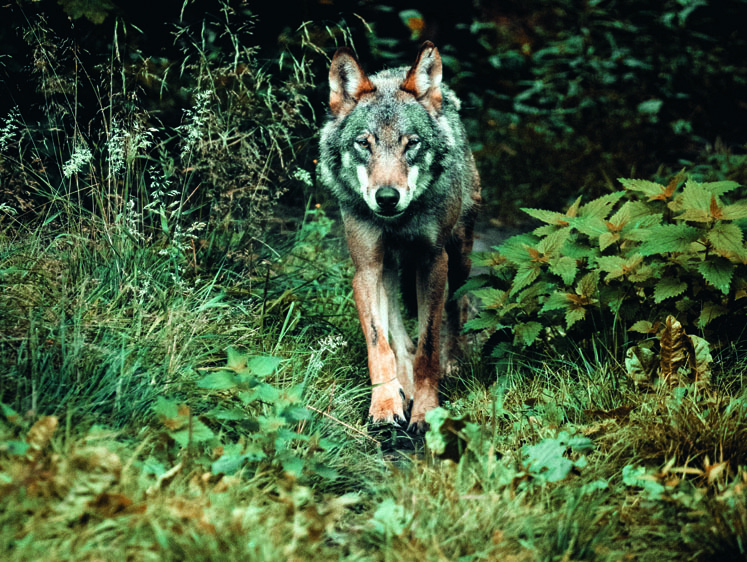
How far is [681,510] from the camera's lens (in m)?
2.34

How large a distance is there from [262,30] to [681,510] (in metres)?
4.18

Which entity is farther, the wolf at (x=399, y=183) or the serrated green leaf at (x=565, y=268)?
the wolf at (x=399, y=183)

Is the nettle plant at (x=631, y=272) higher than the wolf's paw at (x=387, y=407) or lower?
higher

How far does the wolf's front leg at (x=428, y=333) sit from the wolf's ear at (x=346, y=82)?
1045 millimetres

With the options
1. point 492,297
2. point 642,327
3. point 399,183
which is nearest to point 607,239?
point 642,327

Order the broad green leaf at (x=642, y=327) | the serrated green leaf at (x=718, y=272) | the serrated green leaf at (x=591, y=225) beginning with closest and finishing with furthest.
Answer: the serrated green leaf at (x=718, y=272) → the broad green leaf at (x=642, y=327) → the serrated green leaf at (x=591, y=225)

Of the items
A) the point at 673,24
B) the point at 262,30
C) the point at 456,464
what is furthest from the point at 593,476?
the point at 673,24

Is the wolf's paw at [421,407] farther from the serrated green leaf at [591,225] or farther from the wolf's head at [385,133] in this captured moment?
the serrated green leaf at [591,225]

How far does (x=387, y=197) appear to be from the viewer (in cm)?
361

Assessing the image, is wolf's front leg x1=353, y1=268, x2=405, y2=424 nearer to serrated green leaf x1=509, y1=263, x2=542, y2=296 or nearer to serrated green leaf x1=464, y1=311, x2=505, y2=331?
serrated green leaf x1=464, y1=311, x2=505, y2=331

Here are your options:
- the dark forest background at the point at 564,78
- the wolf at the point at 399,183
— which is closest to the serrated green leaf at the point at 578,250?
the wolf at the point at 399,183

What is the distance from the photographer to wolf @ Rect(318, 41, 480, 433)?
12.7ft

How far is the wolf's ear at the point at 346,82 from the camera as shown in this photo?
4.02 meters

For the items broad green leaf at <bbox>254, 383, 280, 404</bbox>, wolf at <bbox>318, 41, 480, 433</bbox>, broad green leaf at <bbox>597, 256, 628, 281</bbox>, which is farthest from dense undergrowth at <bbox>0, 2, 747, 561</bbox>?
wolf at <bbox>318, 41, 480, 433</bbox>
